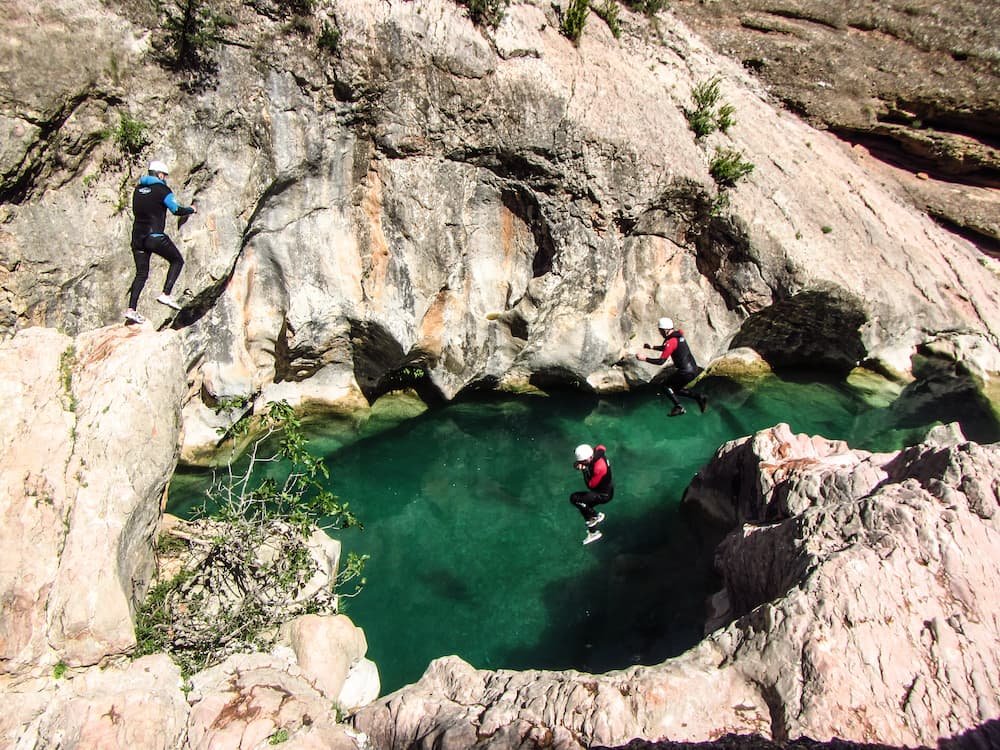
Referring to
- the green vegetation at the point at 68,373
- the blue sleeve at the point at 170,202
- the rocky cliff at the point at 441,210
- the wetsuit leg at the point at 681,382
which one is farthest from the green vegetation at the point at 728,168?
the green vegetation at the point at 68,373

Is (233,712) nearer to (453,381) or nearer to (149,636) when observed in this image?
(149,636)

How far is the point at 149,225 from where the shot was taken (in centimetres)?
968

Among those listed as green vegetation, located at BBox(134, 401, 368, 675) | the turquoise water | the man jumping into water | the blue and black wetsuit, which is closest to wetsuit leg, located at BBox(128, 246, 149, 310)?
the blue and black wetsuit

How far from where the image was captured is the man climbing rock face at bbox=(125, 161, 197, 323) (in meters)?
9.48

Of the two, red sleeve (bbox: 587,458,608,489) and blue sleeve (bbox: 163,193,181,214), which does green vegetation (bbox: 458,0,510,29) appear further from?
red sleeve (bbox: 587,458,608,489)

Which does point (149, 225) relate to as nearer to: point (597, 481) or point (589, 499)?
point (597, 481)

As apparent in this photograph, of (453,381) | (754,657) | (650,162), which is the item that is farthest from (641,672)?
(650,162)

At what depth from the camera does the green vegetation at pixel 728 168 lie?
49.3ft

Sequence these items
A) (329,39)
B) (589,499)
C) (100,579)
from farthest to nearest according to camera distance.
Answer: (329,39)
(589,499)
(100,579)

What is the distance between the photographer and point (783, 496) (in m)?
9.65

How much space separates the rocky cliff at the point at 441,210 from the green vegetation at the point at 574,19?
0.27 metres

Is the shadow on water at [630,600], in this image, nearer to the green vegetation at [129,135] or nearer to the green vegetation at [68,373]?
the green vegetation at [68,373]

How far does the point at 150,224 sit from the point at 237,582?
17.2 feet

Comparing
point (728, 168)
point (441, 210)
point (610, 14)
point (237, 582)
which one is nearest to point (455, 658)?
point (237, 582)
